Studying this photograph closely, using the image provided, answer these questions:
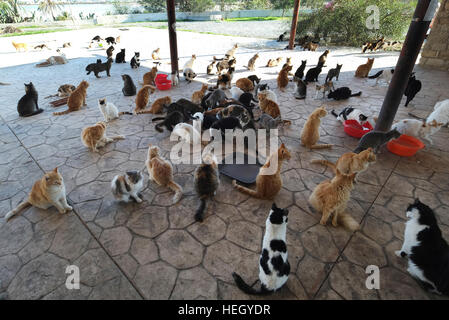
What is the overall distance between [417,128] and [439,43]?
969cm

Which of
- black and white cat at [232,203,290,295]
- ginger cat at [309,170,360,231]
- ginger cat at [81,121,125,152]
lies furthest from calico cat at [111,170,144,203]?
ginger cat at [309,170,360,231]

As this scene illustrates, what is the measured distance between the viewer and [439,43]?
1053 centimetres

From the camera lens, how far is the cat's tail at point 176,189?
140 inches

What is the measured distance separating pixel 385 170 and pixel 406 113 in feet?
10.8

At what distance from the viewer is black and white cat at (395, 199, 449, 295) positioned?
223 cm

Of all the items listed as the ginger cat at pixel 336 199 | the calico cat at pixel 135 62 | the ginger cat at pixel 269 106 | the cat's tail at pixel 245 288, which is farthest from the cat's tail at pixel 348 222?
the calico cat at pixel 135 62

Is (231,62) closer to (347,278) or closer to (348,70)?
(348,70)

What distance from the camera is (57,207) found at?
10.9 feet

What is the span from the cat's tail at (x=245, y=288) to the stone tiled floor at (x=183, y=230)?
147 mm

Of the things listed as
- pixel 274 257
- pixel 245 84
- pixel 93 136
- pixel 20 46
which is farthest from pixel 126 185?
pixel 20 46

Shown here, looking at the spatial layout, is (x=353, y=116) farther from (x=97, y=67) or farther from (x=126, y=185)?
(x=97, y=67)

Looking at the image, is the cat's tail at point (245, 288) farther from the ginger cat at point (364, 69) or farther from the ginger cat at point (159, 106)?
the ginger cat at point (364, 69)

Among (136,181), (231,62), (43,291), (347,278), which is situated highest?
(231,62)

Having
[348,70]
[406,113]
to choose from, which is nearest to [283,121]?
[406,113]
